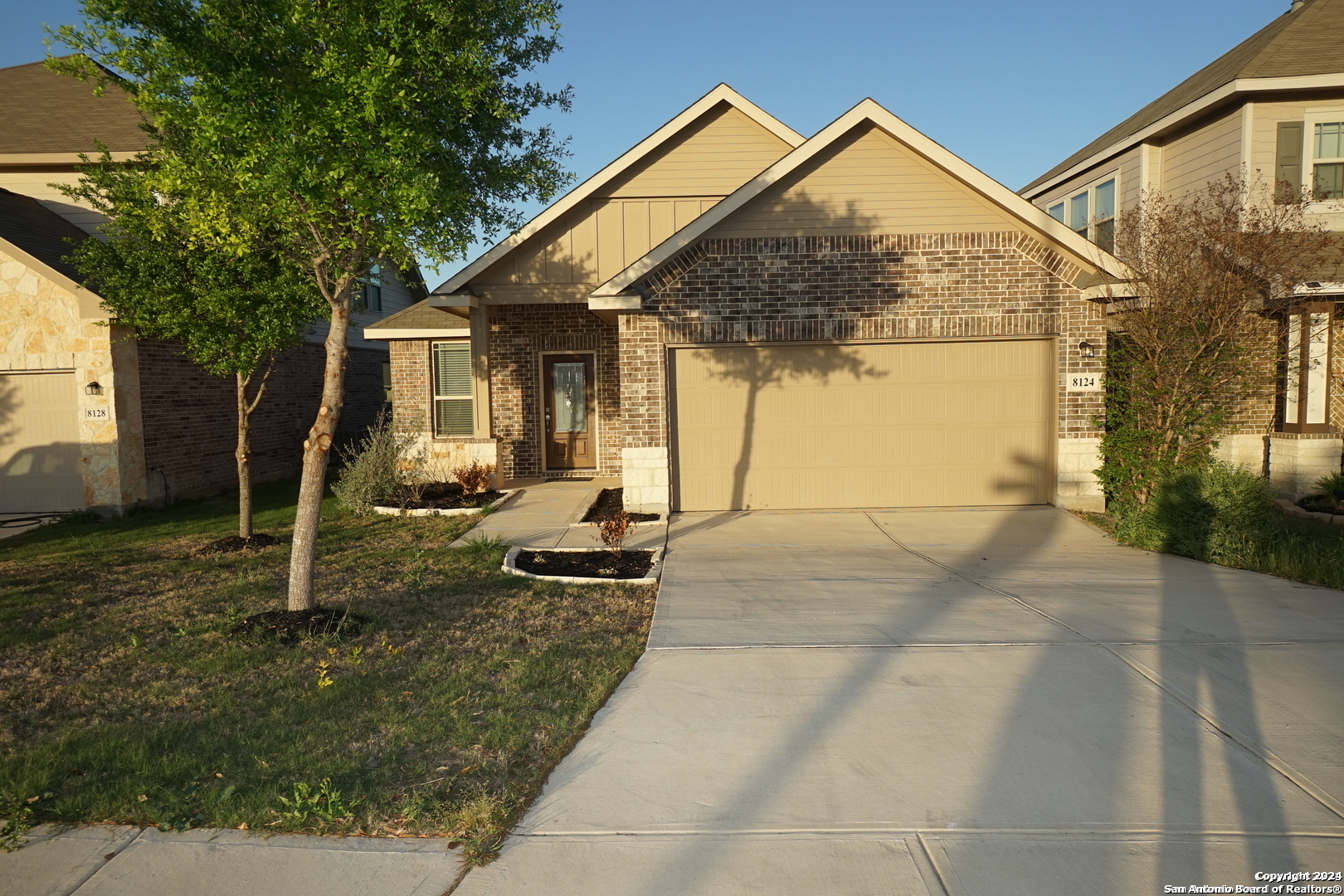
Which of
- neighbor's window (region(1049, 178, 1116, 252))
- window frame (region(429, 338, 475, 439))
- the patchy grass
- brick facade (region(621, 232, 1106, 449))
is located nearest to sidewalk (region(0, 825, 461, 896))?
the patchy grass

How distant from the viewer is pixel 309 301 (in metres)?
10.9

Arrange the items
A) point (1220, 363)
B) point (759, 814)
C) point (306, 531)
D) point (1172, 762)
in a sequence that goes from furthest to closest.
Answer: point (1220, 363) → point (306, 531) → point (1172, 762) → point (759, 814)

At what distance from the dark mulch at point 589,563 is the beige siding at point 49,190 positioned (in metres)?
12.5

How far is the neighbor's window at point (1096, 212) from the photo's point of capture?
16.8 m

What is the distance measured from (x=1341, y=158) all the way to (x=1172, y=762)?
513 inches

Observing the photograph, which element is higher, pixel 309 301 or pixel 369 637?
pixel 309 301

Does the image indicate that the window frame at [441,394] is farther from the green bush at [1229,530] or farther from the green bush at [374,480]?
the green bush at [1229,530]

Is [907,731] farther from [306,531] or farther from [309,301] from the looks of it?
[309,301]

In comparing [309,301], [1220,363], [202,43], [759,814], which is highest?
[202,43]

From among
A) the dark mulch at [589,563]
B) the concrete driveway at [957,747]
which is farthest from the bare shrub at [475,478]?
the concrete driveway at [957,747]

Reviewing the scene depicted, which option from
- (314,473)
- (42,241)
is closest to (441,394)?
(42,241)

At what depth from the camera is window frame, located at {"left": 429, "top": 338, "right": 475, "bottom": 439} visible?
56.1ft

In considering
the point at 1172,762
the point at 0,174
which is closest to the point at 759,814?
the point at 1172,762

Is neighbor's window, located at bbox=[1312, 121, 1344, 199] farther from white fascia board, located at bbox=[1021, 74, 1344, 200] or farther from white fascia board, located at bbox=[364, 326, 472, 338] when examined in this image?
white fascia board, located at bbox=[364, 326, 472, 338]
